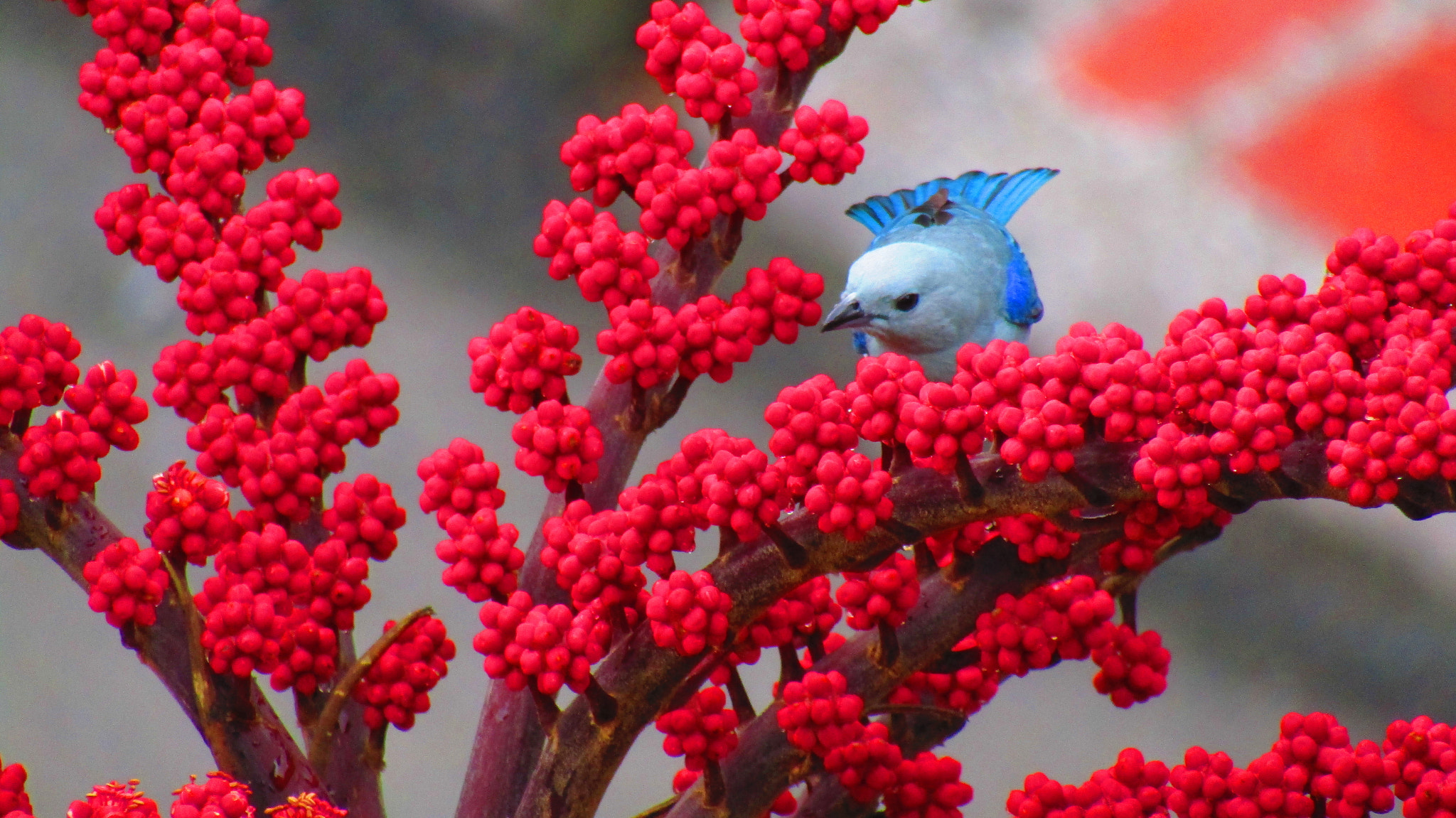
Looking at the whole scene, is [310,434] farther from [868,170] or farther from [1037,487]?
[868,170]

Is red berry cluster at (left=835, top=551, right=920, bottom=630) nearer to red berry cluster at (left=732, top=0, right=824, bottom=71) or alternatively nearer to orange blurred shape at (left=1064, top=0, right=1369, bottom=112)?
red berry cluster at (left=732, top=0, right=824, bottom=71)

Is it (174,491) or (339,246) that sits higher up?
(339,246)

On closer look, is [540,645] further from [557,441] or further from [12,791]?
[12,791]

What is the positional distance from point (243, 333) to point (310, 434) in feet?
0.17

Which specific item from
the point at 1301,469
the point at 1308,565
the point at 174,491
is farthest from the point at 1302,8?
the point at 174,491

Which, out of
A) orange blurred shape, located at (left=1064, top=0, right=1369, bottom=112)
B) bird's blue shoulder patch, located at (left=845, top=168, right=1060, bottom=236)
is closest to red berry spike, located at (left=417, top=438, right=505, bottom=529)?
bird's blue shoulder patch, located at (left=845, top=168, right=1060, bottom=236)

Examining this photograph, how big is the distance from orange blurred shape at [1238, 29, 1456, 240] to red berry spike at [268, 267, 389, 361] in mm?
1121

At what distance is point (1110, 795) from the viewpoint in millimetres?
596

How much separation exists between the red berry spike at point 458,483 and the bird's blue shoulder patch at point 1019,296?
45cm

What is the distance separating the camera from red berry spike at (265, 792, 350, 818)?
52cm

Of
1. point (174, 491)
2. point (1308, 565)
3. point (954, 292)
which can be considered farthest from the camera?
point (1308, 565)

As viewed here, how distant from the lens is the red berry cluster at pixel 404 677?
0.62m

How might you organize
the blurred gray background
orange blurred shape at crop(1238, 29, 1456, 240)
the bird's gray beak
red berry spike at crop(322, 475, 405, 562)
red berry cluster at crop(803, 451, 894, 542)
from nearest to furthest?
red berry cluster at crop(803, 451, 894, 542) → red berry spike at crop(322, 475, 405, 562) → the bird's gray beak → the blurred gray background → orange blurred shape at crop(1238, 29, 1456, 240)

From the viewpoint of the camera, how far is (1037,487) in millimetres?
500
